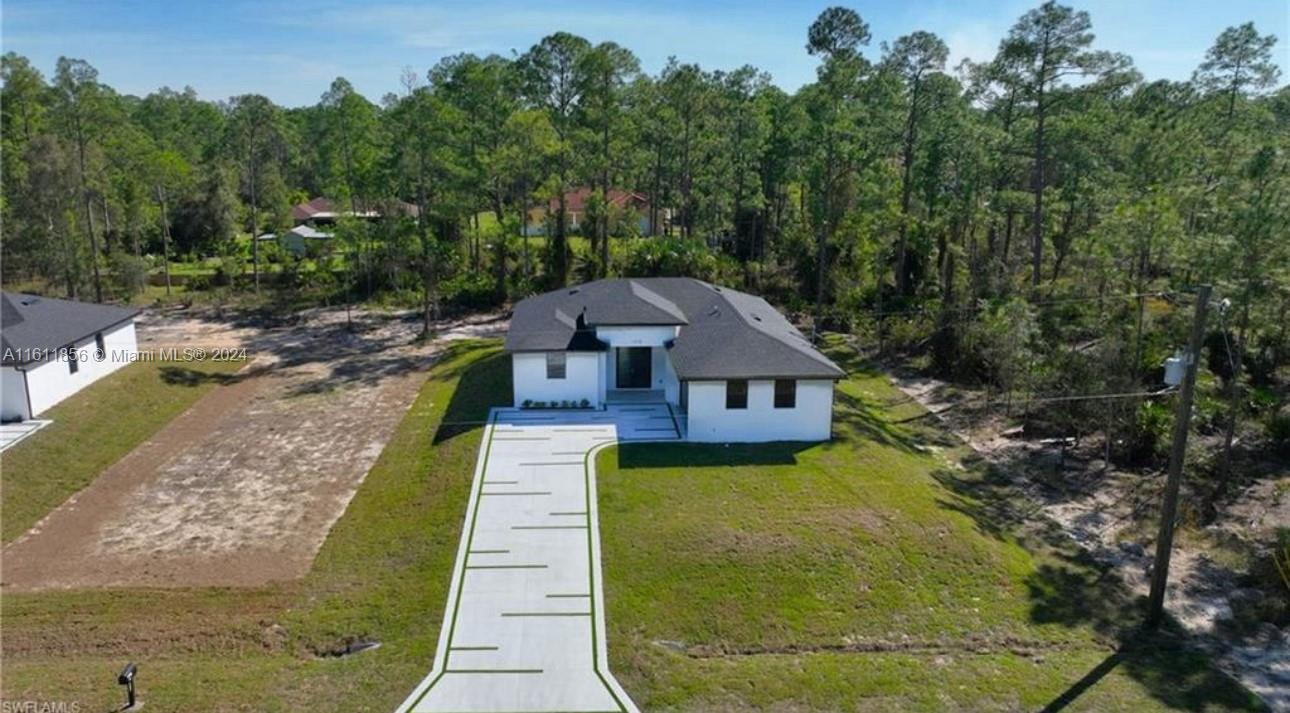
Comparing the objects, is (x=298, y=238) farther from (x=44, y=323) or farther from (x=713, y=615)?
(x=713, y=615)

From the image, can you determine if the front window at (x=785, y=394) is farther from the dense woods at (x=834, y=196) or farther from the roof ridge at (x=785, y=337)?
the dense woods at (x=834, y=196)

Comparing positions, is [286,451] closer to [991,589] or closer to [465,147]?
[991,589]

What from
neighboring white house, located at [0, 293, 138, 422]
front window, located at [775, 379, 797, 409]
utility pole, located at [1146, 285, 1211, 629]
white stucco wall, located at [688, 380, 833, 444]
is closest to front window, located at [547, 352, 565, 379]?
white stucco wall, located at [688, 380, 833, 444]

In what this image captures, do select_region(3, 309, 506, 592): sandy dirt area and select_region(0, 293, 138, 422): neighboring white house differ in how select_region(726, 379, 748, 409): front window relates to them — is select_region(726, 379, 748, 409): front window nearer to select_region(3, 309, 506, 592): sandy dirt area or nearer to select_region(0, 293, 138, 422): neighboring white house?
select_region(3, 309, 506, 592): sandy dirt area

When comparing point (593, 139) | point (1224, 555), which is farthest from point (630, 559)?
point (593, 139)

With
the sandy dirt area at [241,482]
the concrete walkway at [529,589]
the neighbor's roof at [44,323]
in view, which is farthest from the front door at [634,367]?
the neighbor's roof at [44,323]

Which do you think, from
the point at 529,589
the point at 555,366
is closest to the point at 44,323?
the point at 555,366
